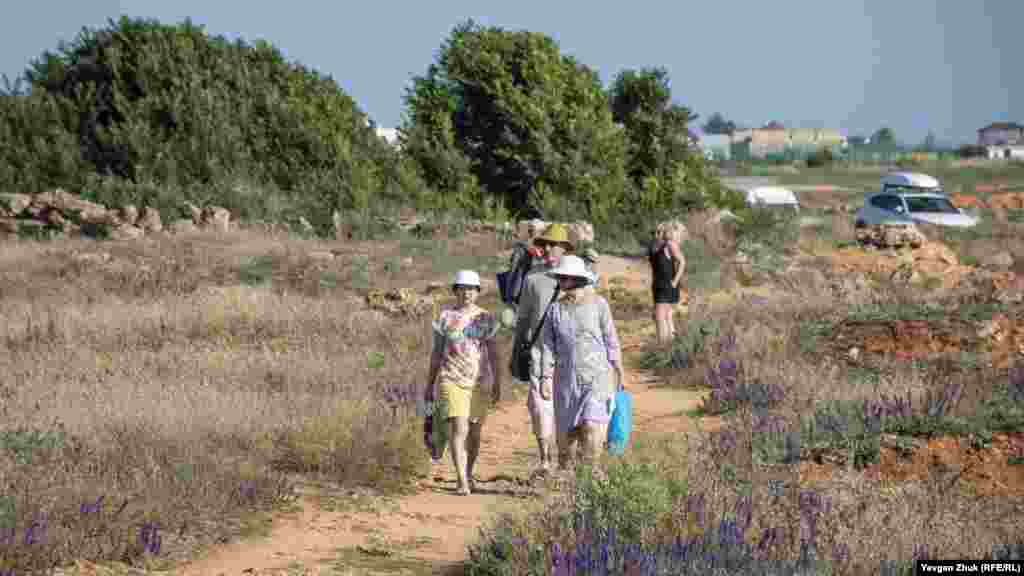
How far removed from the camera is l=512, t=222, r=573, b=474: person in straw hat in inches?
408

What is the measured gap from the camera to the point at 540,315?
10555 millimetres

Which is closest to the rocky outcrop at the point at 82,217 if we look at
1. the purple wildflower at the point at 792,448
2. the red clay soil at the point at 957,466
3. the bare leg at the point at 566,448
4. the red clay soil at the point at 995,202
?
the bare leg at the point at 566,448

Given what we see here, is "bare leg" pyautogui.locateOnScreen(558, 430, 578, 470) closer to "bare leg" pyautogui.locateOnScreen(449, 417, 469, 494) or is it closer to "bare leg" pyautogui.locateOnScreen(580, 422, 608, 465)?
"bare leg" pyautogui.locateOnScreen(580, 422, 608, 465)

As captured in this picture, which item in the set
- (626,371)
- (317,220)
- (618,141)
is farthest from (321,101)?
(626,371)

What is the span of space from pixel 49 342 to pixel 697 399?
22.9ft

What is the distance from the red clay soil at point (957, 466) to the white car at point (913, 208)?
2675cm

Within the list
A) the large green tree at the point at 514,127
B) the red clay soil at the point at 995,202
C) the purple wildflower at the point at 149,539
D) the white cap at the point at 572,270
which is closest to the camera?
the purple wildflower at the point at 149,539

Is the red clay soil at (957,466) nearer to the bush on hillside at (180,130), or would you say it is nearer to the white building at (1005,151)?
the bush on hillside at (180,130)

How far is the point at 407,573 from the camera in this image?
7871 millimetres

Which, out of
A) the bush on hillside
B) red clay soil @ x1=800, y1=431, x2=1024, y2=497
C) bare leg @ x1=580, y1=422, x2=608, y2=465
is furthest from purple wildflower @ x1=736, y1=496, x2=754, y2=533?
the bush on hillside

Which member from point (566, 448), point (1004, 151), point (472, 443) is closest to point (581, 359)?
point (566, 448)

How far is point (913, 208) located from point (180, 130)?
18.1m

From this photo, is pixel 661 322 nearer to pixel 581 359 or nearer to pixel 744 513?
pixel 581 359

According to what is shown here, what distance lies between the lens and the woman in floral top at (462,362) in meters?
10.3
